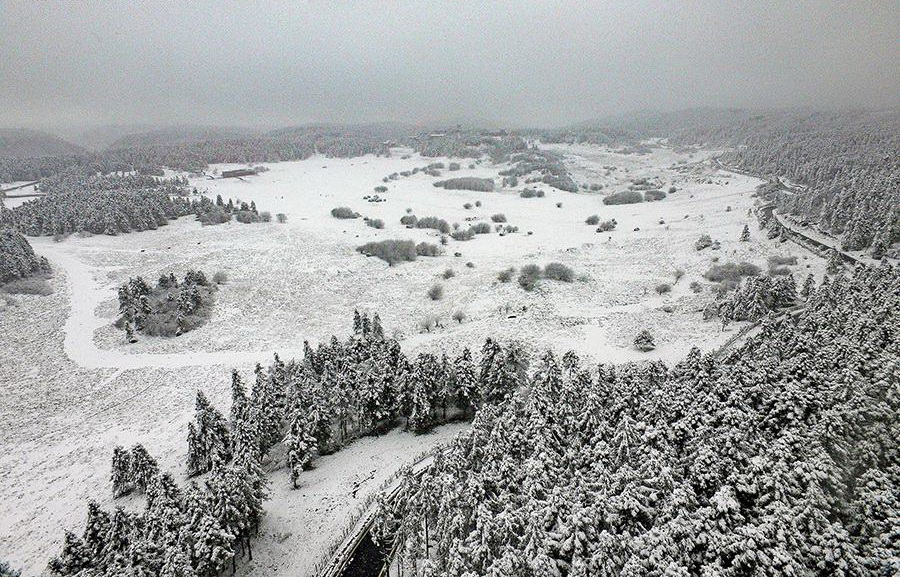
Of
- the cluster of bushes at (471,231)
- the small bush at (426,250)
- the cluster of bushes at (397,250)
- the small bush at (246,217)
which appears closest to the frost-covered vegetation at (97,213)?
the small bush at (246,217)

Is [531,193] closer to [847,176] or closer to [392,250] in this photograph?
[392,250]

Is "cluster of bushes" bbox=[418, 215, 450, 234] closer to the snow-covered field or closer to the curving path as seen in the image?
the snow-covered field

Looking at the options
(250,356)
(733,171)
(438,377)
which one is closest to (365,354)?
(438,377)

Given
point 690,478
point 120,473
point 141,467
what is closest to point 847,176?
point 690,478

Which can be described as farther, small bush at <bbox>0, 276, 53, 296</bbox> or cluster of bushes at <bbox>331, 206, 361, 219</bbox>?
cluster of bushes at <bbox>331, 206, 361, 219</bbox>

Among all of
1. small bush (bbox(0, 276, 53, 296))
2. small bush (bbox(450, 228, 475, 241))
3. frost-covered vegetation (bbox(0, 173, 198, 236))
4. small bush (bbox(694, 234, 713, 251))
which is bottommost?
small bush (bbox(450, 228, 475, 241))

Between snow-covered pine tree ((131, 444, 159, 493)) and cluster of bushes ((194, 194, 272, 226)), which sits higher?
cluster of bushes ((194, 194, 272, 226))

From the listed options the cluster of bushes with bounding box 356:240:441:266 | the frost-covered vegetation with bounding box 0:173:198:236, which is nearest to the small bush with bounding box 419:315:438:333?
the cluster of bushes with bounding box 356:240:441:266

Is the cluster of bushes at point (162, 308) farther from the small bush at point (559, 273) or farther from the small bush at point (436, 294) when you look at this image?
the small bush at point (559, 273)
